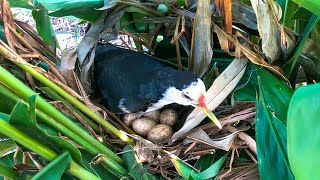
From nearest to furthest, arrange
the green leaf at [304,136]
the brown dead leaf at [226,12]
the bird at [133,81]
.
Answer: the green leaf at [304,136] < the brown dead leaf at [226,12] < the bird at [133,81]

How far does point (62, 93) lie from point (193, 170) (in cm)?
18

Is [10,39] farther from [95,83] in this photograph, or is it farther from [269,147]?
[269,147]

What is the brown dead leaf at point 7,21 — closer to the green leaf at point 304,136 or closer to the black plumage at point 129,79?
the black plumage at point 129,79

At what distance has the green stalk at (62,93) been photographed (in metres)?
0.48

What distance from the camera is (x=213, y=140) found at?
0.57 m

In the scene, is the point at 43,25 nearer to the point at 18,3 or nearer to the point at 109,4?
the point at 18,3

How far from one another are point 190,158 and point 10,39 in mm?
264

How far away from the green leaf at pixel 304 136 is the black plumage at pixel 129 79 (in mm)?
343

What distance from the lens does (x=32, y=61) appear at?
1.82 ft

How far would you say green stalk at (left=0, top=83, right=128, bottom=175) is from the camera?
18.4 inches

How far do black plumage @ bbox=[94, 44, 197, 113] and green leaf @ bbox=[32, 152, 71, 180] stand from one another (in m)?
0.20

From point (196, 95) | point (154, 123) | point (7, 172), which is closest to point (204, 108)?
point (196, 95)

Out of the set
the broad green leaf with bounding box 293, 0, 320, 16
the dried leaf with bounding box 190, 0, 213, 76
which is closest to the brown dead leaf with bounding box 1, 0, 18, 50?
the dried leaf with bounding box 190, 0, 213, 76

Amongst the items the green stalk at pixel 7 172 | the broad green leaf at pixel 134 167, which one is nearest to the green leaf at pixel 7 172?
the green stalk at pixel 7 172
